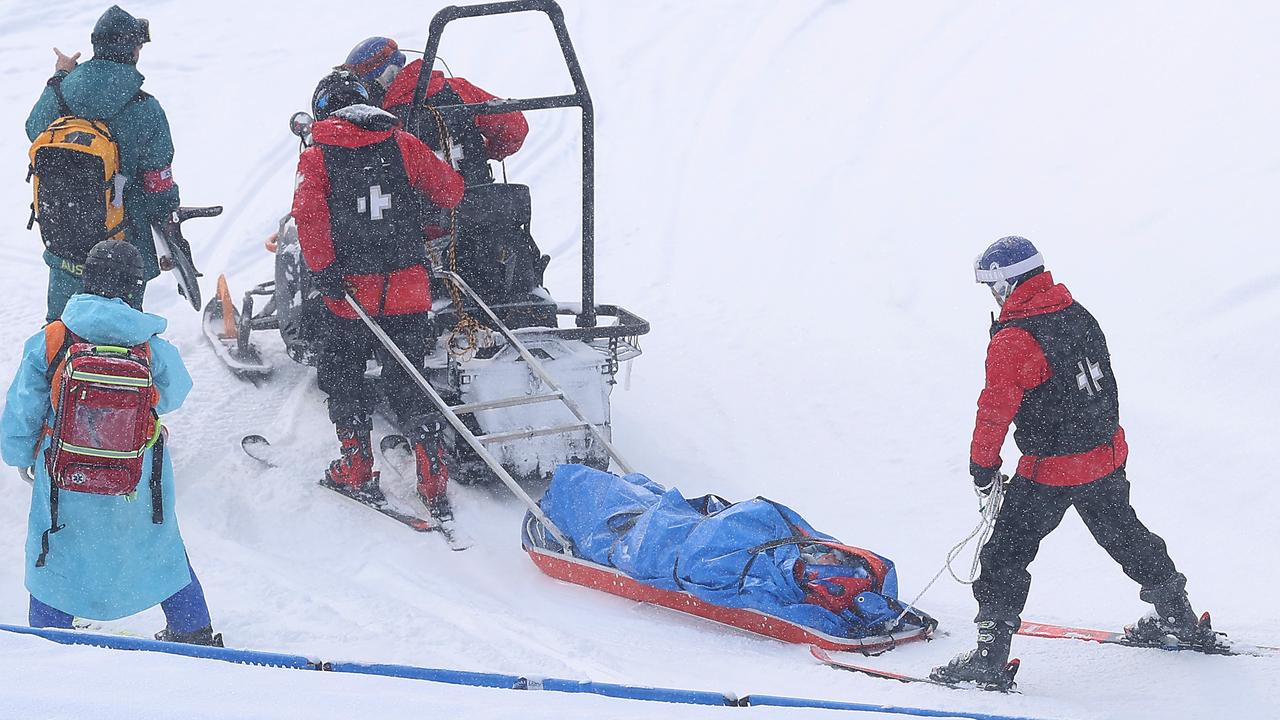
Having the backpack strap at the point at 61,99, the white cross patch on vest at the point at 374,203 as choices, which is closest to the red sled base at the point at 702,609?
the white cross patch on vest at the point at 374,203

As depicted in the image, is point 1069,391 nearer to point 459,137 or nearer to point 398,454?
point 398,454

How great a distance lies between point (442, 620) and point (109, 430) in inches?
57.7

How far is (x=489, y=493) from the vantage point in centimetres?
559

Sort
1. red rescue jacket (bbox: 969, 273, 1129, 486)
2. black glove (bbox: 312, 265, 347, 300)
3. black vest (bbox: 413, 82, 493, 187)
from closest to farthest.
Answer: red rescue jacket (bbox: 969, 273, 1129, 486) → black glove (bbox: 312, 265, 347, 300) → black vest (bbox: 413, 82, 493, 187)

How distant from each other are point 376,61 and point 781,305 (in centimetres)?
332

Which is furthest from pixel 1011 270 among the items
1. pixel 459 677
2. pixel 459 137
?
pixel 459 137

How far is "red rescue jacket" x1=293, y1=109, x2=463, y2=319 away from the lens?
4914 mm

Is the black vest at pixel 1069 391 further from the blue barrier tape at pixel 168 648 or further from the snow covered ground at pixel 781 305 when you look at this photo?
the blue barrier tape at pixel 168 648

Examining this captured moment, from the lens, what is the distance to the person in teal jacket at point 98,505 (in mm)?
3361

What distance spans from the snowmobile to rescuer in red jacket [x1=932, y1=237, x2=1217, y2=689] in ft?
6.47

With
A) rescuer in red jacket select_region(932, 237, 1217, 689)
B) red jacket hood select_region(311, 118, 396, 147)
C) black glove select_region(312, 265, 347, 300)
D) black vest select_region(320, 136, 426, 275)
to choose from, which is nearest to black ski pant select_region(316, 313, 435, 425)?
black glove select_region(312, 265, 347, 300)

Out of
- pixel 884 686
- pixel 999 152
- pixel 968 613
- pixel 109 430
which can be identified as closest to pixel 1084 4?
pixel 999 152

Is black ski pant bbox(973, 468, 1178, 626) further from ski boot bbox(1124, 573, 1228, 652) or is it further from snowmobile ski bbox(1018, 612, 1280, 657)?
snowmobile ski bbox(1018, 612, 1280, 657)

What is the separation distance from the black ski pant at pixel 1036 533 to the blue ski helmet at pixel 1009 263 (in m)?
0.61
